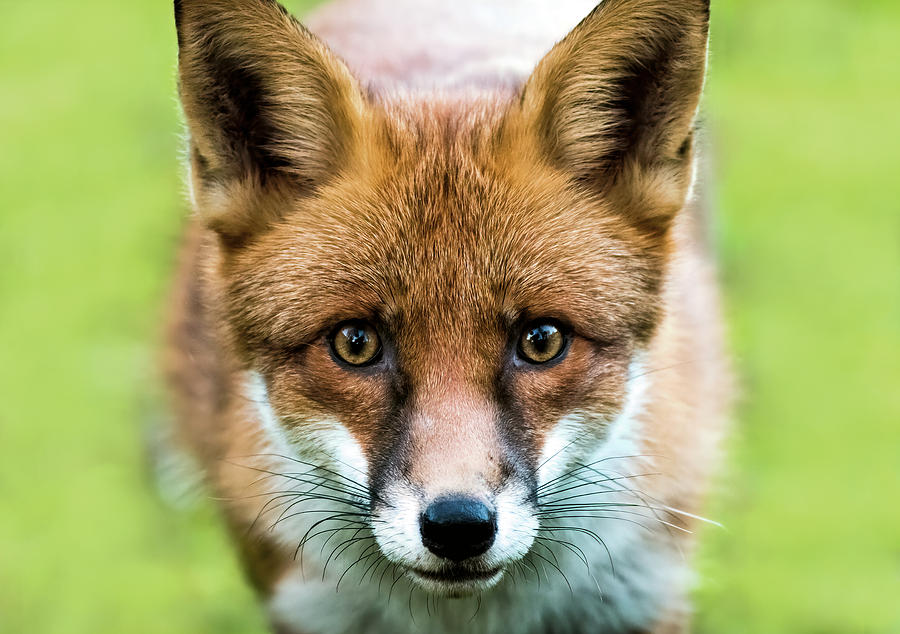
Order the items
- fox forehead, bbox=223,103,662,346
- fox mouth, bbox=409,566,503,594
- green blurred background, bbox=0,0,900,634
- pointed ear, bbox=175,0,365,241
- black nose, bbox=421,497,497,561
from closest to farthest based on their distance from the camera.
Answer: black nose, bbox=421,497,497,561, fox mouth, bbox=409,566,503,594, fox forehead, bbox=223,103,662,346, pointed ear, bbox=175,0,365,241, green blurred background, bbox=0,0,900,634

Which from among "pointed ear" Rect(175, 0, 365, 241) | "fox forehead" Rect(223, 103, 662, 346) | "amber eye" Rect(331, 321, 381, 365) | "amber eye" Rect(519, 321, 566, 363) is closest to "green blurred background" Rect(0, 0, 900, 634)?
"pointed ear" Rect(175, 0, 365, 241)

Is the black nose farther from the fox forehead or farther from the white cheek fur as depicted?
the fox forehead

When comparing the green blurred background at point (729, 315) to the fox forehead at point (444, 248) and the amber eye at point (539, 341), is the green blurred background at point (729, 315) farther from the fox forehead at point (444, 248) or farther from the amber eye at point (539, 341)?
the amber eye at point (539, 341)

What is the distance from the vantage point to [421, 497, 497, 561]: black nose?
10.9 feet

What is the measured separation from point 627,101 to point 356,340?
49.3 inches

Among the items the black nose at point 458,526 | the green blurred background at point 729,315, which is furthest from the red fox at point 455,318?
the green blurred background at point 729,315

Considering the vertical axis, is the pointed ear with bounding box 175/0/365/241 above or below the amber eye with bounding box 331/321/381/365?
above

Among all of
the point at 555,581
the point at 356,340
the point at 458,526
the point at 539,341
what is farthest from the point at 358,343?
the point at 555,581

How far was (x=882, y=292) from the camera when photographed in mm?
8070

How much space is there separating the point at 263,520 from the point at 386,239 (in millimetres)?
1291

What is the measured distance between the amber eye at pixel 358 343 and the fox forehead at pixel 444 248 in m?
0.04

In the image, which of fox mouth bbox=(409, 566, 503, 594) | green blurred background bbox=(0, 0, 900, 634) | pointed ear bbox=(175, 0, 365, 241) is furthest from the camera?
green blurred background bbox=(0, 0, 900, 634)

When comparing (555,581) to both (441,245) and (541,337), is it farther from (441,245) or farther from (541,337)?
(441,245)

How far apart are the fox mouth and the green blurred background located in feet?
6.67
